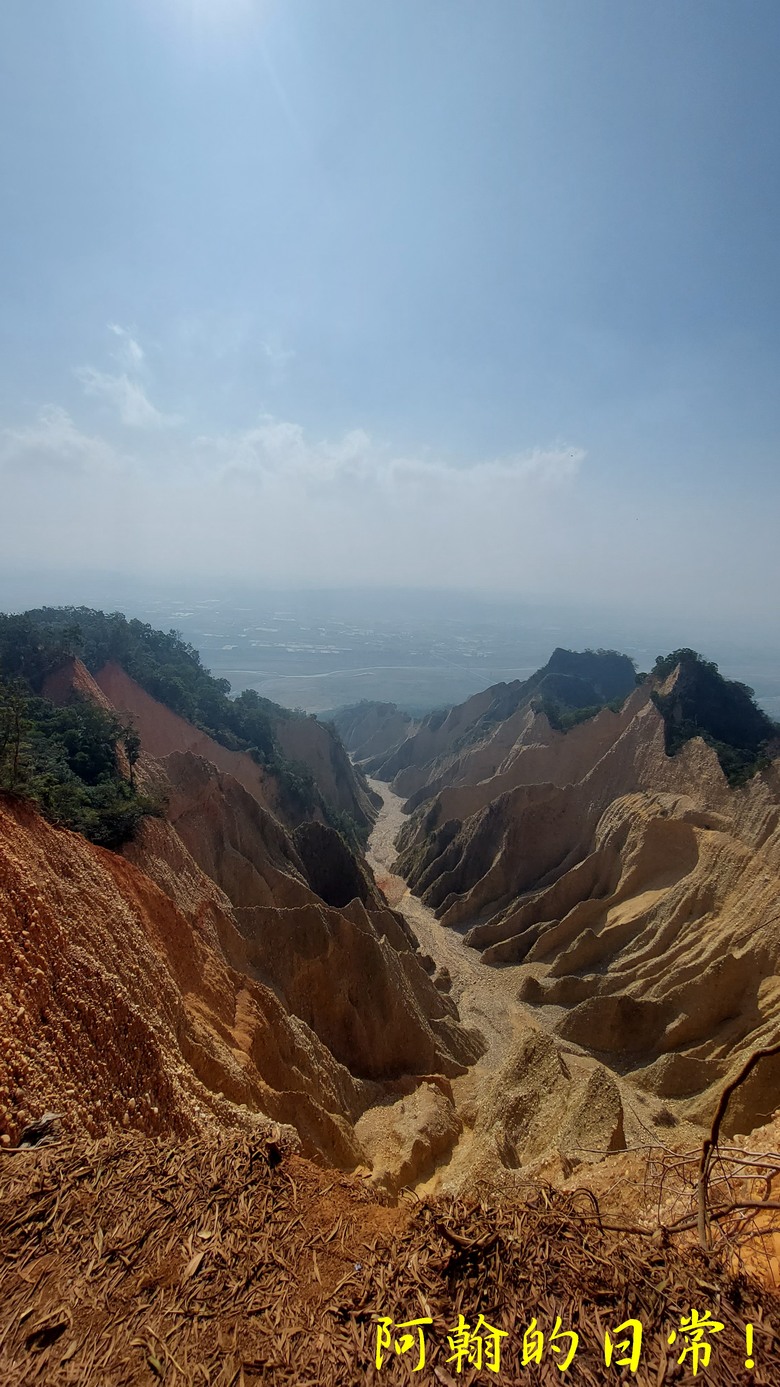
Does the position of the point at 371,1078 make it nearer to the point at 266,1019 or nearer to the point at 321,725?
the point at 266,1019

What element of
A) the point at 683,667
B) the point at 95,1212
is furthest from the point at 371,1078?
the point at 683,667

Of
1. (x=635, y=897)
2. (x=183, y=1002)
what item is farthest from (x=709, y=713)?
(x=183, y=1002)

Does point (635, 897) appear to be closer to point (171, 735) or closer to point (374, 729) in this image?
point (171, 735)

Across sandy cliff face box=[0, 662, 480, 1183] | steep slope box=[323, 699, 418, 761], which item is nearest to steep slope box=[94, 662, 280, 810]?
sandy cliff face box=[0, 662, 480, 1183]

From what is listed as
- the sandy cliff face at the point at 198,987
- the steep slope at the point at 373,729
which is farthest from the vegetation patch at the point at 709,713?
the steep slope at the point at 373,729

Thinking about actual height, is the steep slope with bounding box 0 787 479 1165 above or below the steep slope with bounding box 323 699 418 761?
above

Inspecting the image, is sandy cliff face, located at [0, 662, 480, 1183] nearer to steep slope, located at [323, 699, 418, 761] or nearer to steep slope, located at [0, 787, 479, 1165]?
steep slope, located at [0, 787, 479, 1165]

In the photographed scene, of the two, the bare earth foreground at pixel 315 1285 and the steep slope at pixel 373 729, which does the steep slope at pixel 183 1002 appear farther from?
the steep slope at pixel 373 729

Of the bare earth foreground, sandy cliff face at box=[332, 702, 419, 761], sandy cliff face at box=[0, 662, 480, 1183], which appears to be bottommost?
sandy cliff face at box=[332, 702, 419, 761]

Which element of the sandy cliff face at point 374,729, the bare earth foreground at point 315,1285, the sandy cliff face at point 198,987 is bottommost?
the sandy cliff face at point 374,729
